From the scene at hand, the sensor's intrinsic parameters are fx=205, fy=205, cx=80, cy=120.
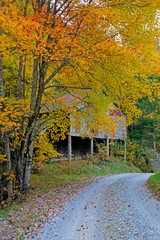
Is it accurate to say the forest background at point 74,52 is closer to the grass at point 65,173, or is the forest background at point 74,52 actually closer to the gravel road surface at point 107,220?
the grass at point 65,173

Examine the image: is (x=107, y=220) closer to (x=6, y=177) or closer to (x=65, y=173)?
(x=6, y=177)

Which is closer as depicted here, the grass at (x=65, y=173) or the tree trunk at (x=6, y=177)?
the tree trunk at (x=6, y=177)

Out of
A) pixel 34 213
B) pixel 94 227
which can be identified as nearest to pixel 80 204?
pixel 34 213

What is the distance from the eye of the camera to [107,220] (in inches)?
228

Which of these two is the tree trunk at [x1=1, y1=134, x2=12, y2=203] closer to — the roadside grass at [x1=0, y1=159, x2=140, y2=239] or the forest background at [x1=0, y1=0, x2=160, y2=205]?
the forest background at [x1=0, y1=0, x2=160, y2=205]

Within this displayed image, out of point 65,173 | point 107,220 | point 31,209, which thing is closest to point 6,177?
point 31,209

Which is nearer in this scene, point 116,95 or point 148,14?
point 148,14

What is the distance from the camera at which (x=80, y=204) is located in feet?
25.0

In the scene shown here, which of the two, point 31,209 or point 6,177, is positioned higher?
point 6,177

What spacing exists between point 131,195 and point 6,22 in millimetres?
8069

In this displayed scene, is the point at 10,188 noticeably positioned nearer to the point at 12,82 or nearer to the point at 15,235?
the point at 15,235

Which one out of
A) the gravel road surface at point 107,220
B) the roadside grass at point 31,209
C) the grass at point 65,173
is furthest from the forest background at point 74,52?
the gravel road surface at point 107,220

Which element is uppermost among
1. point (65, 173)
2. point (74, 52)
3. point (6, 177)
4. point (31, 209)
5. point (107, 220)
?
point (74, 52)

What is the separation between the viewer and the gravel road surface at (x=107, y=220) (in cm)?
484
